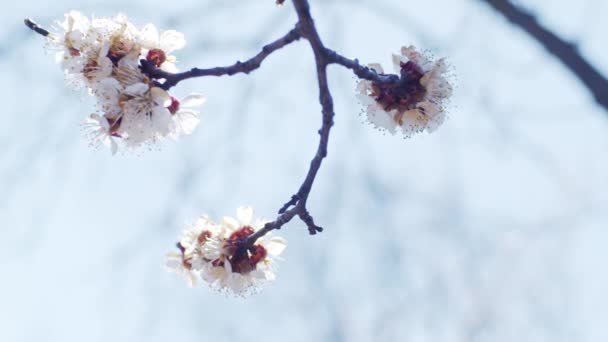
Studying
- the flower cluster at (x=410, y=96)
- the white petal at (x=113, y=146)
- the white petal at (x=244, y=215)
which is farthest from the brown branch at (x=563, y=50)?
the white petal at (x=113, y=146)

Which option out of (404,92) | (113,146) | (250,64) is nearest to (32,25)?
(113,146)

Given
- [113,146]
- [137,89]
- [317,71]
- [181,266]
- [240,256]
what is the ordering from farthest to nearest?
1. [181,266]
2. [240,256]
3. [113,146]
4. [137,89]
5. [317,71]

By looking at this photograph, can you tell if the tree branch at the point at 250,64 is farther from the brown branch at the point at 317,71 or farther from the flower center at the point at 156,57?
the flower center at the point at 156,57

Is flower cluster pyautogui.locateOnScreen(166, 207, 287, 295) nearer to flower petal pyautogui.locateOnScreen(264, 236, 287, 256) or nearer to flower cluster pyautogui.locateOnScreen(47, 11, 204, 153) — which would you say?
flower petal pyautogui.locateOnScreen(264, 236, 287, 256)

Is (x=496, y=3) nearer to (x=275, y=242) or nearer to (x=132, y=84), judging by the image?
(x=275, y=242)

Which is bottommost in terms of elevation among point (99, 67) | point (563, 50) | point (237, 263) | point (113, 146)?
point (237, 263)

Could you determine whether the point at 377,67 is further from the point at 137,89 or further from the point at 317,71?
the point at 137,89

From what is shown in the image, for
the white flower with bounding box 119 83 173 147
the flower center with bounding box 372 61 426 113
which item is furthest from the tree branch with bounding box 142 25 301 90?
the flower center with bounding box 372 61 426 113
